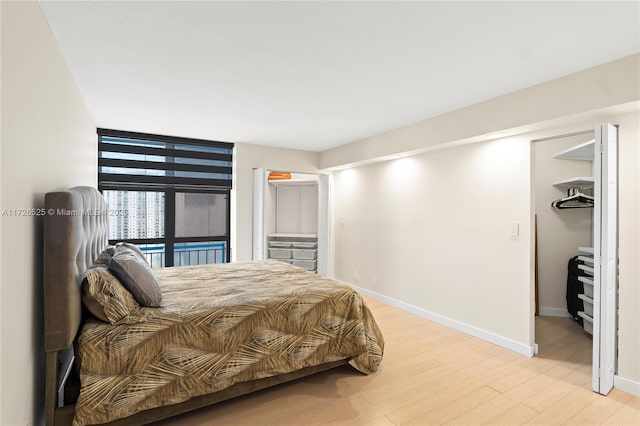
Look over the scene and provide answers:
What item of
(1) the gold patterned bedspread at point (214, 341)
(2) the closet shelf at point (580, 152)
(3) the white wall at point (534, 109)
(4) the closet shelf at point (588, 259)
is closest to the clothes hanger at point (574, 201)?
(2) the closet shelf at point (580, 152)

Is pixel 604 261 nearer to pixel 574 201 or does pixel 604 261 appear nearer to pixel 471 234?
pixel 471 234

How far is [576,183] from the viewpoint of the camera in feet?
12.2

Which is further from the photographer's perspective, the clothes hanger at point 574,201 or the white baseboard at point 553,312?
the white baseboard at point 553,312

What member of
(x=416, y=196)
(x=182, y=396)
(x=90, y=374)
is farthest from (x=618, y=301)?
(x=90, y=374)

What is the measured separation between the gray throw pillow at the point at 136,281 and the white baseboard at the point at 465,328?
10.3 ft

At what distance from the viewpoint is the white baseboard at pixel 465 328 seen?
118 inches

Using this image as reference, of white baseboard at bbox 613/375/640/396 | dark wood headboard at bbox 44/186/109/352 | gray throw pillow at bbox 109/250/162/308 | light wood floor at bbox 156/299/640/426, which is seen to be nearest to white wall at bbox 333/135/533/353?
light wood floor at bbox 156/299/640/426

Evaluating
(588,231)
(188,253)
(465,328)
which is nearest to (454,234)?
(465,328)

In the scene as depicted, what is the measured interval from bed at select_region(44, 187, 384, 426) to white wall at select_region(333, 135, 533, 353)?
146cm

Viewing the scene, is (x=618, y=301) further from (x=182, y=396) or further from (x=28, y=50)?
(x=28, y=50)

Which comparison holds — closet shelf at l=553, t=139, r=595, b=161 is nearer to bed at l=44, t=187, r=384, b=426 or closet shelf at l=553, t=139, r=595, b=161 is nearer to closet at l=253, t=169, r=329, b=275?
bed at l=44, t=187, r=384, b=426

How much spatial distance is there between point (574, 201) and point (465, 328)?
2135 mm

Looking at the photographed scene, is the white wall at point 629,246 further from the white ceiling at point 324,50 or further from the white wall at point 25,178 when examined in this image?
the white wall at point 25,178

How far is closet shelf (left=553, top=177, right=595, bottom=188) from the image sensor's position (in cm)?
344
